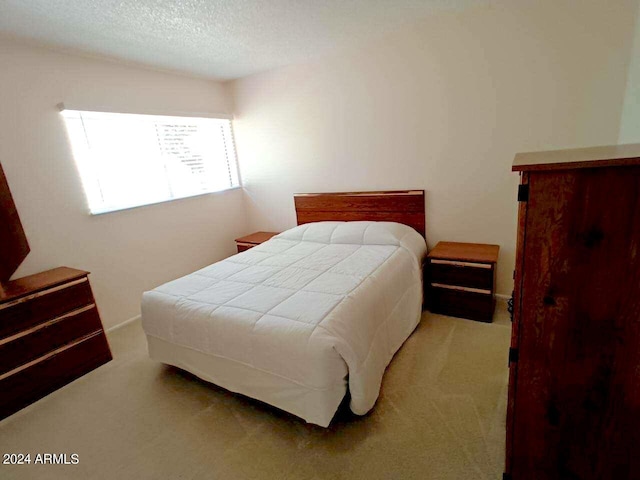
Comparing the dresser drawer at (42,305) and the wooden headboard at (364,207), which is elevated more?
the wooden headboard at (364,207)

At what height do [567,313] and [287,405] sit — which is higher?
[567,313]

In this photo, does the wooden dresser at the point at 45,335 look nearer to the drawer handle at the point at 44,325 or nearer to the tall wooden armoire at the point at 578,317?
the drawer handle at the point at 44,325

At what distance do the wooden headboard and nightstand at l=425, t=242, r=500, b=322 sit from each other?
487 mm

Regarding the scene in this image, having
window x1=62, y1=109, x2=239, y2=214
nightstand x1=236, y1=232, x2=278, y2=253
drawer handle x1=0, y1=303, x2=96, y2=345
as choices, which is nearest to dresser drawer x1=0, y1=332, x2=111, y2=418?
drawer handle x1=0, y1=303, x2=96, y2=345

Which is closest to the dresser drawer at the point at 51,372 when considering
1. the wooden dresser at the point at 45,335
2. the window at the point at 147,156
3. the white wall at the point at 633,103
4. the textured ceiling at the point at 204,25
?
the wooden dresser at the point at 45,335

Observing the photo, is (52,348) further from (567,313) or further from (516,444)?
(567,313)

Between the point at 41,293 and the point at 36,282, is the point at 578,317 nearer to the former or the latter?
the point at 41,293

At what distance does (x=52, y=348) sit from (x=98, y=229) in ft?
3.55

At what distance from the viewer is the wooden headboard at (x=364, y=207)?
9.81 ft

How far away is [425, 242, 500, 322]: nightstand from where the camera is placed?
2420 mm

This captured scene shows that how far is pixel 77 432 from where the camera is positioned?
1.79 m

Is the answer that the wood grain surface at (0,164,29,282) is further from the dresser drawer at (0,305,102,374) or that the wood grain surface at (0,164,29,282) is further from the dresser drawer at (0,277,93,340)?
the dresser drawer at (0,305,102,374)

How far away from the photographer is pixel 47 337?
2.12 meters

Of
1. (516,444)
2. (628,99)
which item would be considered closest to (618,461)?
(516,444)
